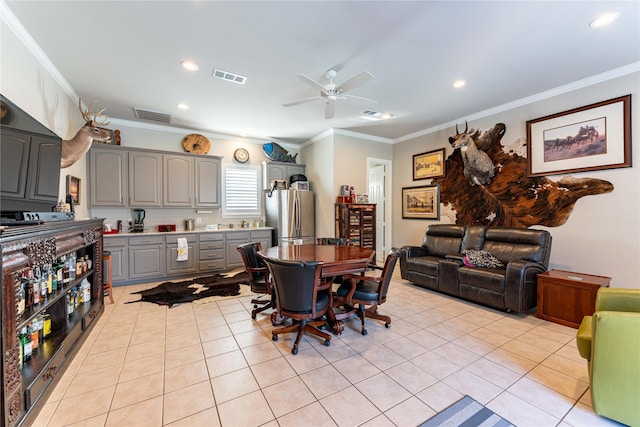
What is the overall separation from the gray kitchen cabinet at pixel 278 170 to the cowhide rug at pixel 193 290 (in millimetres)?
2319

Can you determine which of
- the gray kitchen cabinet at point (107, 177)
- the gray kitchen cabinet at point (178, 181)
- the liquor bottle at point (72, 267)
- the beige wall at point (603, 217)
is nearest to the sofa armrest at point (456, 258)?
the beige wall at point (603, 217)

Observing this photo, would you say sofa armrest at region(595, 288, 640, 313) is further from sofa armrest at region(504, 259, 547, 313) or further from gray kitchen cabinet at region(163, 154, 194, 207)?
gray kitchen cabinet at region(163, 154, 194, 207)

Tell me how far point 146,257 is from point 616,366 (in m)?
5.61

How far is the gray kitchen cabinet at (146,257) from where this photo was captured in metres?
4.41

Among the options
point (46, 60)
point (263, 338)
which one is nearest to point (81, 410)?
point (263, 338)

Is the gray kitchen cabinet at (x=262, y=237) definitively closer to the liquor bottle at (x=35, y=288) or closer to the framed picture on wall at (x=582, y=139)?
the liquor bottle at (x=35, y=288)

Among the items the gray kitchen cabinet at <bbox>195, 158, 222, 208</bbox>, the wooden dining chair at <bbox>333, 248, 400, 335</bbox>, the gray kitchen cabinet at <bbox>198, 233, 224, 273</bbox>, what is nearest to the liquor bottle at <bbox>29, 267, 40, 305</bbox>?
the wooden dining chair at <bbox>333, 248, 400, 335</bbox>

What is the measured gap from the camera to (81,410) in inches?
66.8

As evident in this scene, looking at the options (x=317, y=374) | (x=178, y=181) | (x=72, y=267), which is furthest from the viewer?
(x=178, y=181)

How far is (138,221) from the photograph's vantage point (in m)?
4.80

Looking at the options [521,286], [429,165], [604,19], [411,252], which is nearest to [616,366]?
[521,286]

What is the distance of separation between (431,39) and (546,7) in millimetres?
868

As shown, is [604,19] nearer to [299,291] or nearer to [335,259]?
[335,259]

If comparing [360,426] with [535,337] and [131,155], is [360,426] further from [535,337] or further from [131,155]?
[131,155]
